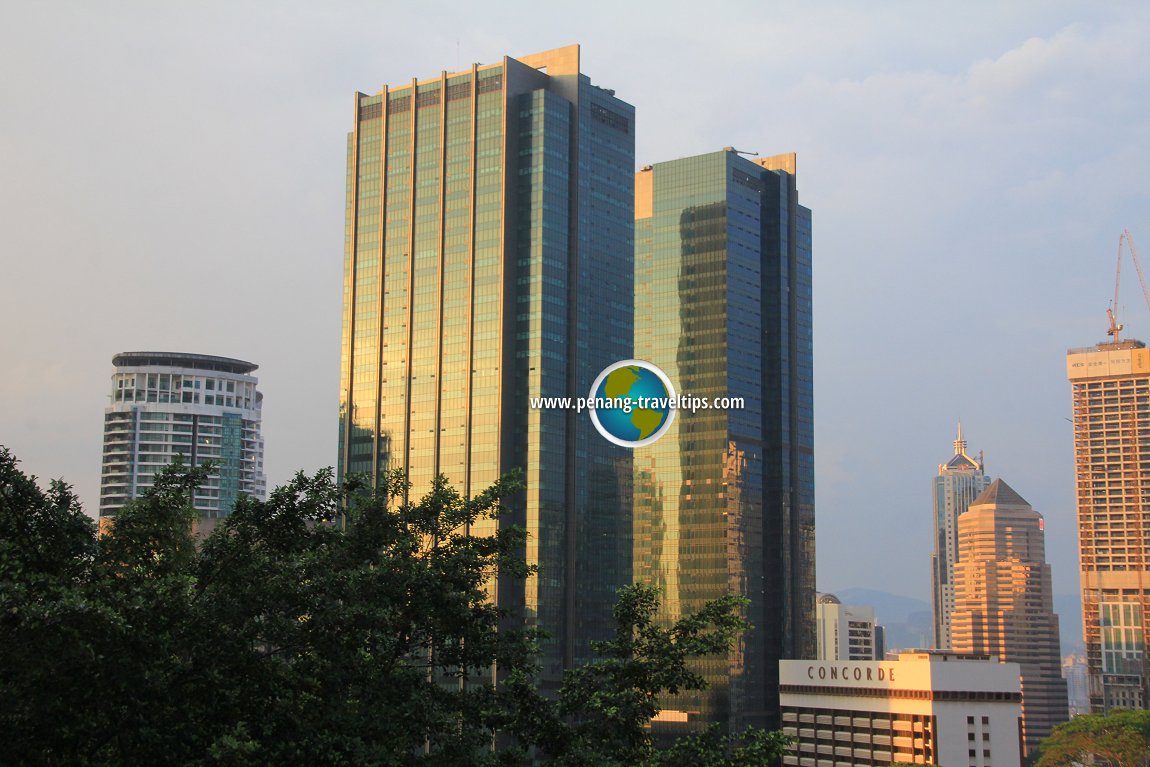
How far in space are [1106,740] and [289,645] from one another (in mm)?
163626

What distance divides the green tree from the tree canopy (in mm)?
151987

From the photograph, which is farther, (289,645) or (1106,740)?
(1106,740)

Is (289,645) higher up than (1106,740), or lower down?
higher up

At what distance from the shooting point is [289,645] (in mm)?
40438

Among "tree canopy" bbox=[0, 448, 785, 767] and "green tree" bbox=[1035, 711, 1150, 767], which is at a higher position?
"tree canopy" bbox=[0, 448, 785, 767]

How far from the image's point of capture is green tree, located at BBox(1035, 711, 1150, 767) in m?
175

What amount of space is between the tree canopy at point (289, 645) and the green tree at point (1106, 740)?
499 feet

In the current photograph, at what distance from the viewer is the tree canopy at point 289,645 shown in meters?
35.2

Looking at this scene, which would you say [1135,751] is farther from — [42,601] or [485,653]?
[42,601]

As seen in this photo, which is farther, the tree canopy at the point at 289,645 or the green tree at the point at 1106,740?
the green tree at the point at 1106,740

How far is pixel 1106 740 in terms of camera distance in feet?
586

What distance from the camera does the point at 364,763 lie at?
3750 cm

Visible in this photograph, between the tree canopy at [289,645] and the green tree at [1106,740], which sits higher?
the tree canopy at [289,645]

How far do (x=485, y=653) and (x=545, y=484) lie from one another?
494 ft
